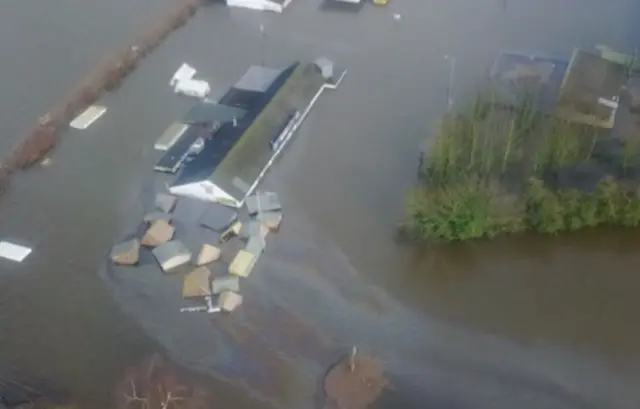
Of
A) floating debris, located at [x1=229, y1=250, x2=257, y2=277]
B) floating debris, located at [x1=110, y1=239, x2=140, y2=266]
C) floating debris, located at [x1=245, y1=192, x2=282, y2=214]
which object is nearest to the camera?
floating debris, located at [x1=229, y1=250, x2=257, y2=277]

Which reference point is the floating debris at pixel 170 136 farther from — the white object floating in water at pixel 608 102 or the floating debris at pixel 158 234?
the white object floating in water at pixel 608 102

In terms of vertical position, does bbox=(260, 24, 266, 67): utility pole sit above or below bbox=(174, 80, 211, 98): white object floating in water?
above

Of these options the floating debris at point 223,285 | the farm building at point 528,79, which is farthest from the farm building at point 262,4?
the floating debris at point 223,285

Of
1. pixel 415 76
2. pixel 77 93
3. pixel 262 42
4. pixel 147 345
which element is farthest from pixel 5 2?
pixel 147 345

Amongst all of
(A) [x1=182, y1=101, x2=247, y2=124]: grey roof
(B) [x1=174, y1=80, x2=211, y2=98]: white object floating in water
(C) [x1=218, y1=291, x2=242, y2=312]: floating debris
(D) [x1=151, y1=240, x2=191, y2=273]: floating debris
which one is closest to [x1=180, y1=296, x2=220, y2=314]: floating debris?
(C) [x1=218, y1=291, x2=242, y2=312]: floating debris

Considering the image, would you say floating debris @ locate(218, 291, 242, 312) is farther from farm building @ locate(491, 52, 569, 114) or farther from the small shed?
farm building @ locate(491, 52, 569, 114)

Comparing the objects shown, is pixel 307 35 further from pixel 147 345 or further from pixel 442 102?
pixel 147 345
